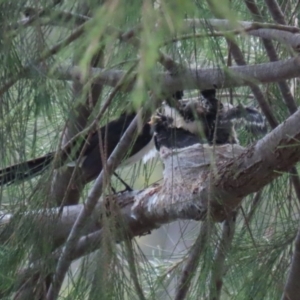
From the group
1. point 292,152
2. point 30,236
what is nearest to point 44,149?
point 30,236

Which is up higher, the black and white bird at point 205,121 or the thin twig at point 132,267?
the black and white bird at point 205,121

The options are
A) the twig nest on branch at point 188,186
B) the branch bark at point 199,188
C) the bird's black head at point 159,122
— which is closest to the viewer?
the branch bark at point 199,188

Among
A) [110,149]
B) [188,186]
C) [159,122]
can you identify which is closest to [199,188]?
[188,186]

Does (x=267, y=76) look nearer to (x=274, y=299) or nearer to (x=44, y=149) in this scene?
(x=274, y=299)

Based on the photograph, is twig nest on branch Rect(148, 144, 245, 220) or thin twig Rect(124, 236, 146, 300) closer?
thin twig Rect(124, 236, 146, 300)

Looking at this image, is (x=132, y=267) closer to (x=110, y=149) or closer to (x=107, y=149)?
(x=107, y=149)

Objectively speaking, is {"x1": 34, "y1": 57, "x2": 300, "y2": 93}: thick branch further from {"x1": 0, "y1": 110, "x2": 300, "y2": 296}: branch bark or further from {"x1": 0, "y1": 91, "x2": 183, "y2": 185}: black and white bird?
{"x1": 0, "y1": 91, "x2": 183, "y2": 185}: black and white bird

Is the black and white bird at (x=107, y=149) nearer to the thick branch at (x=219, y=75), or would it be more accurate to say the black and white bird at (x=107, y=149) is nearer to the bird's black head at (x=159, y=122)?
the bird's black head at (x=159, y=122)

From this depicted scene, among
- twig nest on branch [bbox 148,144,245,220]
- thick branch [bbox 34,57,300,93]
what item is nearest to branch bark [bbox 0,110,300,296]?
twig nest on branch [bbox 148,144,245,220]

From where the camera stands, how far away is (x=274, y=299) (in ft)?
5.30

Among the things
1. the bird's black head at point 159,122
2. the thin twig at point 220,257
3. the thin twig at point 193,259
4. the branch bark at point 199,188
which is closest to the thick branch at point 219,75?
the branch bark at point 199,188

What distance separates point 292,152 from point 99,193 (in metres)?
0.38

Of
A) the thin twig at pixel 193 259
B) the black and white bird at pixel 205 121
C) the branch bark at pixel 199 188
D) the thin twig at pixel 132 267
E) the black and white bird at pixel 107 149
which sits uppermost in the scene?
the black and white bird at pixel 107 149

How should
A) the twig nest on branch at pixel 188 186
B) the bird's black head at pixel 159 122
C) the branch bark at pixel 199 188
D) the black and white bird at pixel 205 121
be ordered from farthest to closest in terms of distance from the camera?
the bird's black head at pixel 159 122 < the black and white bird at pixel 205 121 < the twig nest on branch at pixel 188 186 < the branch bark at pixel 199 188
